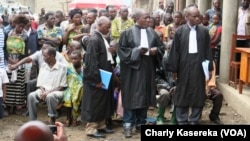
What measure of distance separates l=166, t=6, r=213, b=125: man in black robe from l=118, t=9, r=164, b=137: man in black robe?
0.31 meters

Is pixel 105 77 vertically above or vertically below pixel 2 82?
above

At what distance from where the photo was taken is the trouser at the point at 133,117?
6512 millimetres

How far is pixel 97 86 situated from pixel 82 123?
1166 millimetres

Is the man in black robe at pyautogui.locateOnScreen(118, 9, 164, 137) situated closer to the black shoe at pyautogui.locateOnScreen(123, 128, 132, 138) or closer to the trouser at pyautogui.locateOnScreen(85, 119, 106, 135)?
the black shoe at pyautogui.locateOnScreen(123, 128, 132, 138)

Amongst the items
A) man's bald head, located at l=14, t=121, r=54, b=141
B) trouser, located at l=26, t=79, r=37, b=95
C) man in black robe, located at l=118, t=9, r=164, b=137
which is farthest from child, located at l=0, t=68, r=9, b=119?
man's bald head, located at l=14, t=121, r=54, b=141

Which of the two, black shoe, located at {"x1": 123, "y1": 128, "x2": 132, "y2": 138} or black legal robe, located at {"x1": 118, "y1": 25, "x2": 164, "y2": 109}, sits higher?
black legal robe, located at {"x1": 118, "y1": 25, "x2": 164, "y2": 109}

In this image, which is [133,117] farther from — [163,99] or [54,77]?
[54,77]

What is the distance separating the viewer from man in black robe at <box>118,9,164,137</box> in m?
6.34

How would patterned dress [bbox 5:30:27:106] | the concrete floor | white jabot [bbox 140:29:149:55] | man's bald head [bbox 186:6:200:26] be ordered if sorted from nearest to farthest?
Result: man's bald head [bbox 186:6:200:26], white jabot [bbox 140:29:149:55], the concrete floor, patterned dress [bbox 5:30:27:106]

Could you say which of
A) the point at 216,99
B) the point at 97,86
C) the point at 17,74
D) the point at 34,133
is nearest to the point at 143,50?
the point at 97,86

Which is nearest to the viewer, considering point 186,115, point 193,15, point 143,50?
point 193,15

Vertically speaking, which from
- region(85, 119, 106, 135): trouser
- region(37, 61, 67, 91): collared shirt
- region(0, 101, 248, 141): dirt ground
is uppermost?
region(37, 61, 67, 91): collared shirt

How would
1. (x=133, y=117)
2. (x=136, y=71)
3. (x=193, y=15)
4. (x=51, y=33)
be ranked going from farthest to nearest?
(x=51, y=33), (x=133, y=117), (x=136, y=71), (x=193, y=15)

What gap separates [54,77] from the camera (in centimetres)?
697
